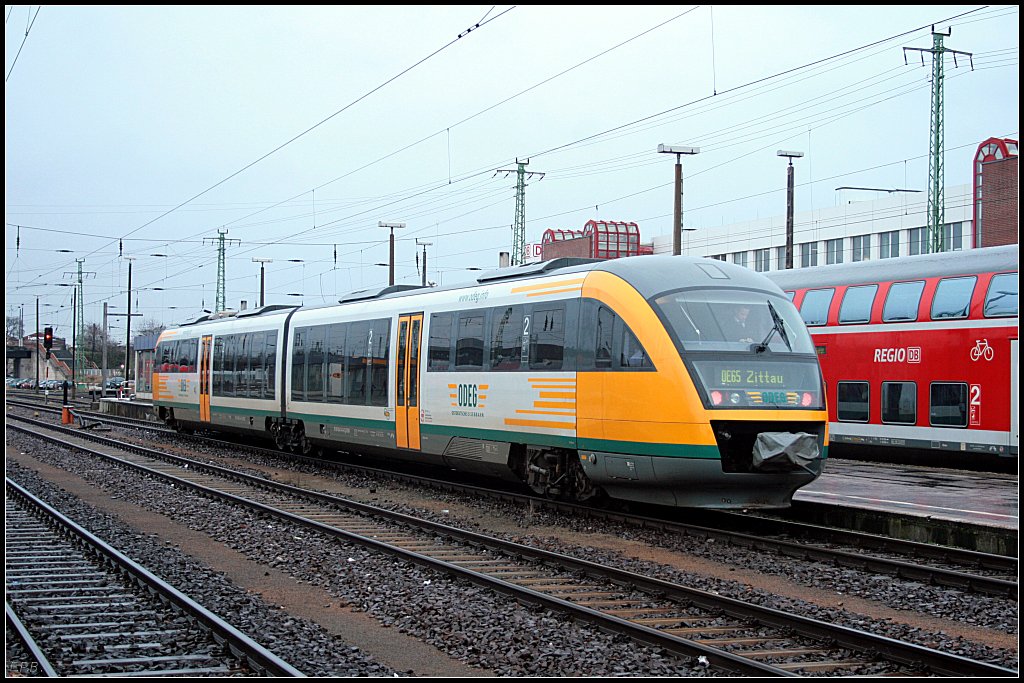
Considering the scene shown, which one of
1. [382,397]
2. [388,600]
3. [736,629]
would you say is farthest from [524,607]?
[382,397]

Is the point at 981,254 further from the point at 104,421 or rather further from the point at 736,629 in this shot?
the point at 104,421

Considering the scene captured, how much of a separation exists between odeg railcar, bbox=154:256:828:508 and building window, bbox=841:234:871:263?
44.2m

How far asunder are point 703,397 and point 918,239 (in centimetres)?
A: 4760

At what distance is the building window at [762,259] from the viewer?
65.2 meters

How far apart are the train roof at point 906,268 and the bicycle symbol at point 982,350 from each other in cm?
125

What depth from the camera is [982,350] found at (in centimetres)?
1850

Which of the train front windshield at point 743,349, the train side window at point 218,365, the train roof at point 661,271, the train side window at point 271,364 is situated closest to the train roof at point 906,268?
the train roof at point 661,271

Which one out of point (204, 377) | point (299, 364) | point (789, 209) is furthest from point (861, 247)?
point (299, 364)

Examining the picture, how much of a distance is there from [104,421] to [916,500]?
34.5m

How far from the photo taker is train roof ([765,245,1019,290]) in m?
18.6

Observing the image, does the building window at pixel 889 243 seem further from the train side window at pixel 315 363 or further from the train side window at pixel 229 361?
the train side window at pixel 315 363

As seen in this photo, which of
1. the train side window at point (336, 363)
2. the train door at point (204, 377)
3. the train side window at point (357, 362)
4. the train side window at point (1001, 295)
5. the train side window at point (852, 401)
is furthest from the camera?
the train door at point (204, 377)

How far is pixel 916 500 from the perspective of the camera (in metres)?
14.6

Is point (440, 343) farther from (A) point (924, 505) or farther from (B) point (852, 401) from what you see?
(B) point (852, 401)
